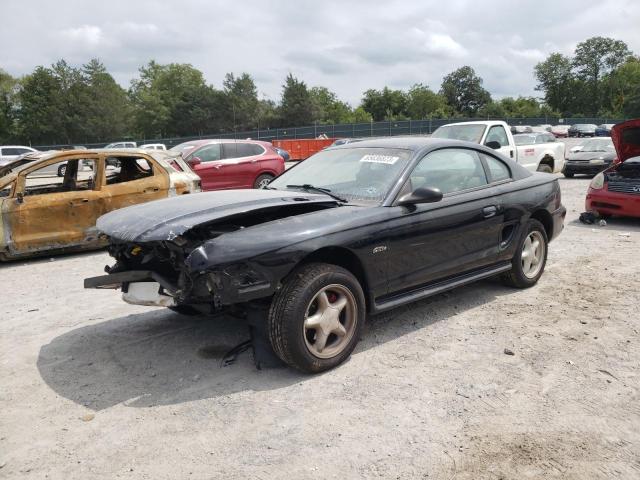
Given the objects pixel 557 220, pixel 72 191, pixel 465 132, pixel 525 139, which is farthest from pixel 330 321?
pixel 525 139

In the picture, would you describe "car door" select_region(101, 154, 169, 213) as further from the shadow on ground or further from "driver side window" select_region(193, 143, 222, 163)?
"driver side window" select_region(193, 143, 222, 163)

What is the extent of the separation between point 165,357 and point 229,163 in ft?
31.0

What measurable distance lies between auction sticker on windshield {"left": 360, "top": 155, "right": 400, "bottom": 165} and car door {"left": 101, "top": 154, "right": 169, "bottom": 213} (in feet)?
15.4

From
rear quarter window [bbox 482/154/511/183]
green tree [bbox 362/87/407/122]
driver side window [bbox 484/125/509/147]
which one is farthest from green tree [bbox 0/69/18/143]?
rear quarter window [bbox 482/154/511/183]

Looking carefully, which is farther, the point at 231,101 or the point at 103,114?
the point at 231,101

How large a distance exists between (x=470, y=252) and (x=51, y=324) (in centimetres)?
377

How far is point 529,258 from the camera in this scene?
5.29 metres

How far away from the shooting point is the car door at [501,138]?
11701mm

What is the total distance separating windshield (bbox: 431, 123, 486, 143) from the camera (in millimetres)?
11586

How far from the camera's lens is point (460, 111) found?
114 meters

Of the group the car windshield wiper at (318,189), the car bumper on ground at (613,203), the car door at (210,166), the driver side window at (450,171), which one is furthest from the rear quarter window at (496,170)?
the car door at (210,166)

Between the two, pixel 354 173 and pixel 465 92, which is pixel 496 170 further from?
pixel 465 92

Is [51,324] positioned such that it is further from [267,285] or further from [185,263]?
[267,285]

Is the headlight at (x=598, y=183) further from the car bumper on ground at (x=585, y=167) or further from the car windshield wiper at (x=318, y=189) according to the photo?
the car bumper on ground at (x=585, y=167)
